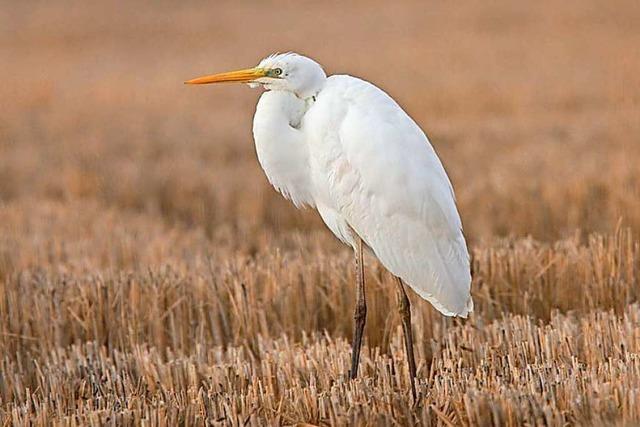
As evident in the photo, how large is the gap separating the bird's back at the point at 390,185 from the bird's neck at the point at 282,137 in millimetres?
78

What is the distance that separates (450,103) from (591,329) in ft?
30.9

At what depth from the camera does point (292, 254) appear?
246 inches

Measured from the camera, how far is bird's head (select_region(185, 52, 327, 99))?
3846 mm

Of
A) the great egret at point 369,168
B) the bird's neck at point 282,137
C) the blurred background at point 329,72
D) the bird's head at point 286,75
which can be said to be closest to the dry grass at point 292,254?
the blurred background at point 329,72

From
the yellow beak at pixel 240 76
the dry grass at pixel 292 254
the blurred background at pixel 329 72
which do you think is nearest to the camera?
the dry grass at pixel 292 254

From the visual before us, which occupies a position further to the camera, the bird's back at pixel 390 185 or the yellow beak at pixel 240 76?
the yellow beak at pixel 240 76

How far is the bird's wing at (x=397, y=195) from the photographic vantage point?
143 inches

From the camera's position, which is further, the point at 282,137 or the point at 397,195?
the point at 282,137

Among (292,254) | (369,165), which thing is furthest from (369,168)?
(292,254)

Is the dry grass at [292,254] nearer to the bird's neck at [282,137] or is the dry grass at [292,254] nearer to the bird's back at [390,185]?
the bird's back at [390,185]

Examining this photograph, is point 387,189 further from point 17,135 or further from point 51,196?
point 17,135

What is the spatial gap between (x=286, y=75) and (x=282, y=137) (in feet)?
0.80

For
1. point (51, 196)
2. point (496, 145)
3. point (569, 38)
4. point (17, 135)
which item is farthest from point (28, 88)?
point (569, 38)

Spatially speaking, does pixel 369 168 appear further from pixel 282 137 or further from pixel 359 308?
pixel 359 308
